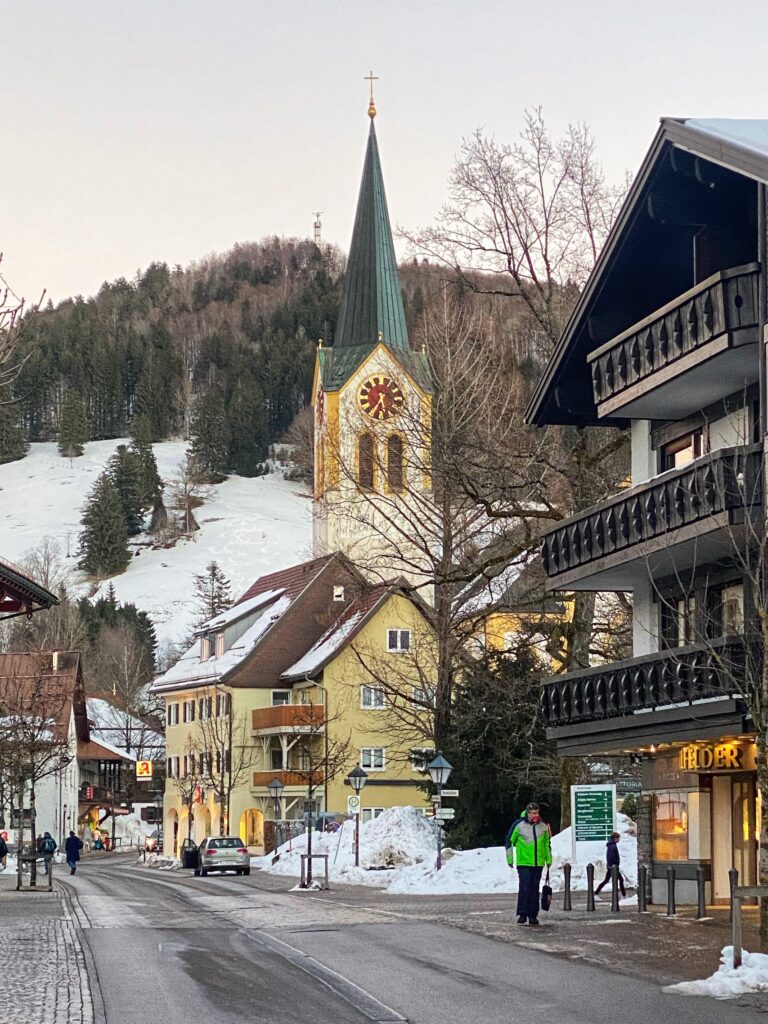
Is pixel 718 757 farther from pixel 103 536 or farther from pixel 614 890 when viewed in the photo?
pixel 103 536

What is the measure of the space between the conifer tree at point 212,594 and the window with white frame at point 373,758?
263ft

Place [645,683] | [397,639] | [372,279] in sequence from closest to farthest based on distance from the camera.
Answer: [645,683] → [397,639] → [372,279]

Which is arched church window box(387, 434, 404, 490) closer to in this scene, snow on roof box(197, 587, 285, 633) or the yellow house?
the yellow house

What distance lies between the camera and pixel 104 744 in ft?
419

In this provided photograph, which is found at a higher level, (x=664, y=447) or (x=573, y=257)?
(x=573, y=257)

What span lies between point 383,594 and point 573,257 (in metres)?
36.1

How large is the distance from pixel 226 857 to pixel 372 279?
4966cm

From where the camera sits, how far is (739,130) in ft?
76.7

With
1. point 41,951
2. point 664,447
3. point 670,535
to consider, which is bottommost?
point 41,951

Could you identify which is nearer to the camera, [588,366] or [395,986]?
[395,986]

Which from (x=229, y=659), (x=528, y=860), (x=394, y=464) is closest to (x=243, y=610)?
(x=229, y=659)

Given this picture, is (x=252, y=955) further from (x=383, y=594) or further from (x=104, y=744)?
(x=104, y=744)

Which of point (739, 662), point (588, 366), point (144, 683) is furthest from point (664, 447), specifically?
point (144, 683)

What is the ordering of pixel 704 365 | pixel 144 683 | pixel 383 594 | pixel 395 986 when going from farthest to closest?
pixel 144 683
pixel 383 594
pixel 704 365
pixel 395 986
